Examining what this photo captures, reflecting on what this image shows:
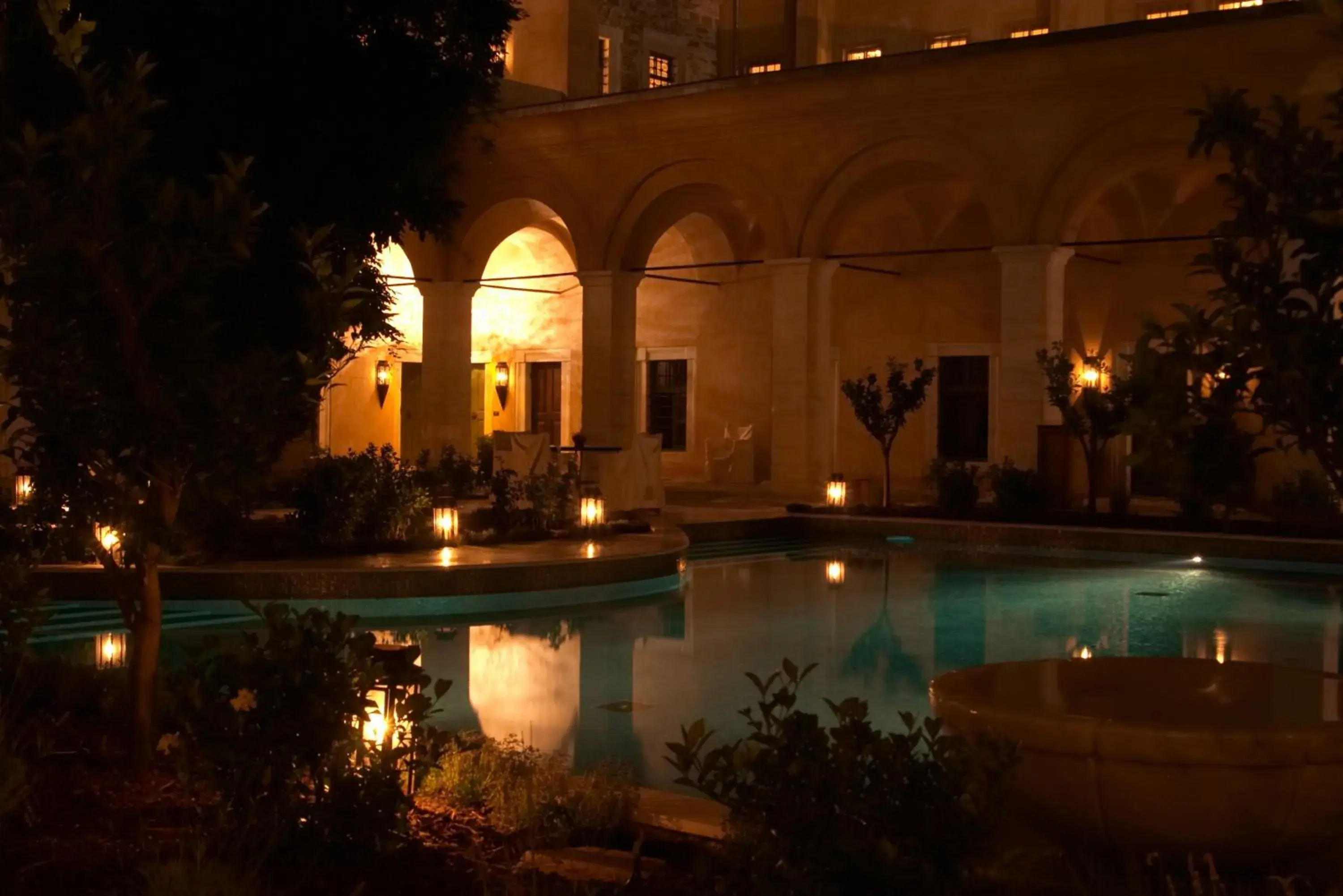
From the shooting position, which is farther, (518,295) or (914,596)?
(518,295)

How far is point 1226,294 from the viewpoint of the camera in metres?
3.14

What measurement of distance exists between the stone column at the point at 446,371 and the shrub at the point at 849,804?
793 inches

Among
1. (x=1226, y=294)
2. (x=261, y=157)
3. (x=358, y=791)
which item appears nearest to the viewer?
(x=1226, y=294)

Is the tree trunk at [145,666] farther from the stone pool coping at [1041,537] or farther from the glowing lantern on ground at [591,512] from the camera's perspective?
the stone pool coping at [1041,537]

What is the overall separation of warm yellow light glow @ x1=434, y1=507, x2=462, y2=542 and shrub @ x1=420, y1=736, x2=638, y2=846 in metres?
7.80

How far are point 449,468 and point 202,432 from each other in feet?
47.7

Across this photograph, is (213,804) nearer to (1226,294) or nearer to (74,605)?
(1226,294)

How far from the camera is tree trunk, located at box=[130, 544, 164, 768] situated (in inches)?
199

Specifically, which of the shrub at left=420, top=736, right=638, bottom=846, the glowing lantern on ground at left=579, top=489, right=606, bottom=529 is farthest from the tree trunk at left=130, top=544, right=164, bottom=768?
the glowing lantern on ground at left=579, top=489, right=606, bottom=529

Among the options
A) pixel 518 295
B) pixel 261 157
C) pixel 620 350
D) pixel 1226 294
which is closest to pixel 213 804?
pixel 1226 294

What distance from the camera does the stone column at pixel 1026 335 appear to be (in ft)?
57.2

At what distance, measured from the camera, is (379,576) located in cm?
1080

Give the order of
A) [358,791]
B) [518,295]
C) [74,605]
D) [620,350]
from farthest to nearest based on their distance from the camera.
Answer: [518,295], [620,350], [74,605], [358,791]

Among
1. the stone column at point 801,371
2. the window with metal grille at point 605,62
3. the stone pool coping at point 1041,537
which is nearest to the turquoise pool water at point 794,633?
the stone pool coping at point 1041,537
